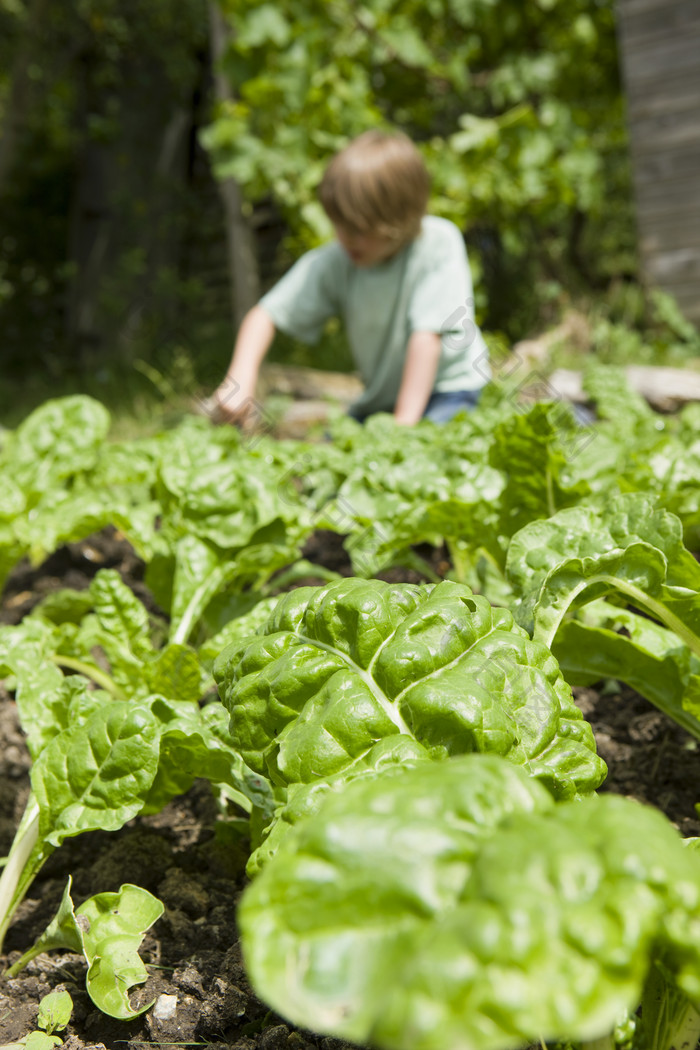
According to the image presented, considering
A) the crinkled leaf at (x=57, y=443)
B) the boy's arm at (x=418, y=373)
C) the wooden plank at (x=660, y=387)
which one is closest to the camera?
the crinkled leaf at (x=57, y=443)

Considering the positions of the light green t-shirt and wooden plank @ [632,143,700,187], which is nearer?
the light green t-shirt

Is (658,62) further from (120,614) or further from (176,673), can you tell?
(176,673)

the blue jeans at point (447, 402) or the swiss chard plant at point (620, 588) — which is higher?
the swiss chard plant at point (620, 588)

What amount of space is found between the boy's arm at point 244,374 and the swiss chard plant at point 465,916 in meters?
2.56

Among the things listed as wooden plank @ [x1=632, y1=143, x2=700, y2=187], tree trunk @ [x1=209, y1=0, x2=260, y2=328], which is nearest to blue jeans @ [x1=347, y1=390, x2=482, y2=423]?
tree trunk @ [x1=209, y1=0, x2=260, y2=328]

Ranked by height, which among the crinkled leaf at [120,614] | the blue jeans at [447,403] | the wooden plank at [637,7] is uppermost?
the wooden plank at [637,7]

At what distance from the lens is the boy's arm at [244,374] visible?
315 centimetres

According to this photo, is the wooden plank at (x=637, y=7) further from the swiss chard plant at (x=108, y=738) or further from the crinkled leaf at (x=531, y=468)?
the swiss chard plant at (x=108, y=738)

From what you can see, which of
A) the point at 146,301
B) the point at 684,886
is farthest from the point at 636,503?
the point at 146,301

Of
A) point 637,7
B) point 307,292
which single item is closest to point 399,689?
point 307,292

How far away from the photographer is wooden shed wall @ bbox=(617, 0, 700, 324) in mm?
5020

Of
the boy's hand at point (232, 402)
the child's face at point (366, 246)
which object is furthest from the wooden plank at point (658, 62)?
the boy's hand at point (232, 402)

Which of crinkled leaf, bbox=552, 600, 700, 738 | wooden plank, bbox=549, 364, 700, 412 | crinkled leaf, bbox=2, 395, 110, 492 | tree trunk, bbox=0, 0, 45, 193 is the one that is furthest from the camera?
tree trunk, bbox=0, 0, 45, 193

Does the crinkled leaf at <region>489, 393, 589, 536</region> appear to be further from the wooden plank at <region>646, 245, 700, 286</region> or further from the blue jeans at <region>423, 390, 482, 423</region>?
the wooden plank at <region>646, 245, 700, 286</region>
